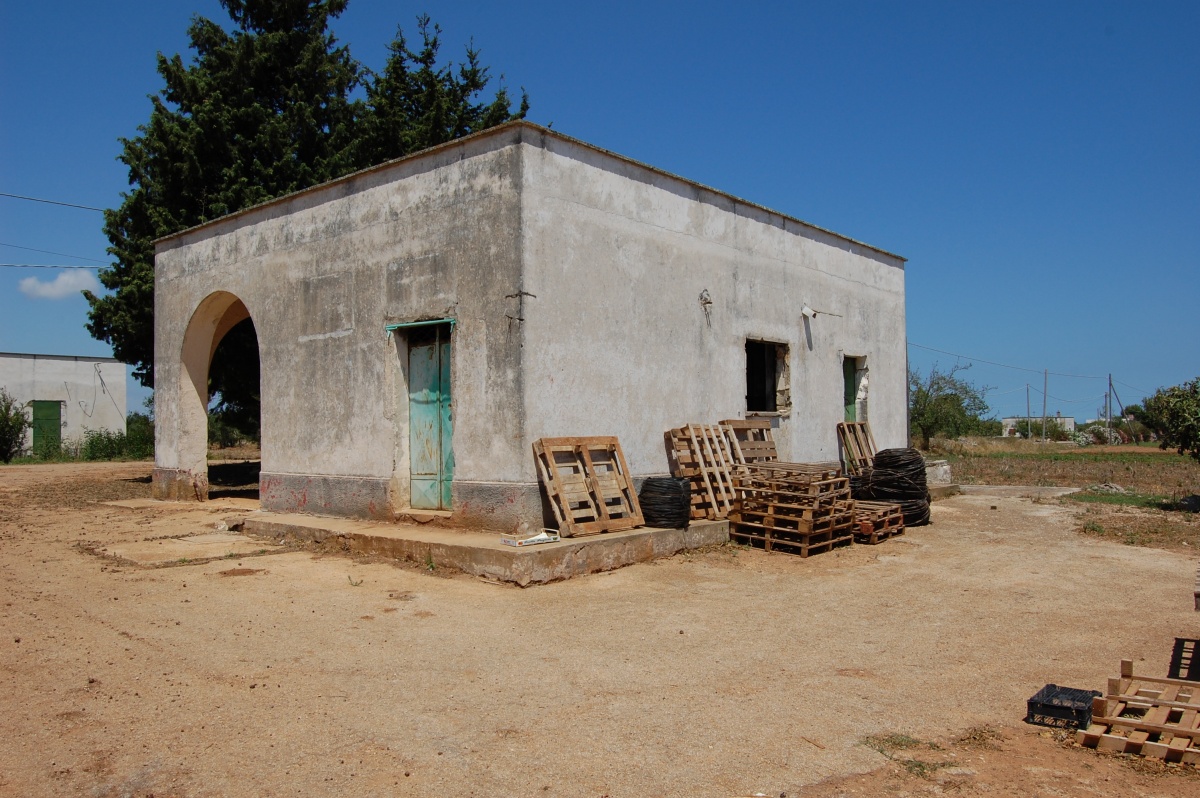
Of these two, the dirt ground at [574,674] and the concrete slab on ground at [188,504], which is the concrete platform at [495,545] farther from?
the concrete slab on ground at [188,504]

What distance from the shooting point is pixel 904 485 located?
1304 centimetres

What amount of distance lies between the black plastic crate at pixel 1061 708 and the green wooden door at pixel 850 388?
11.4 metres

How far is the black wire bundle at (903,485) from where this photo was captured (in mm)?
13039

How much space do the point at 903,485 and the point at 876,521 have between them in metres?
1.69

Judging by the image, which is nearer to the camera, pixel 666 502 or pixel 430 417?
pixel 666 502

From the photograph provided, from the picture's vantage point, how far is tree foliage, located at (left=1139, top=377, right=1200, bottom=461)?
15.2m

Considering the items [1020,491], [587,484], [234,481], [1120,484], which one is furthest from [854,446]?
[234,481]

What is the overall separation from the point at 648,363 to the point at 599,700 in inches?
256

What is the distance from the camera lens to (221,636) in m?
6.39

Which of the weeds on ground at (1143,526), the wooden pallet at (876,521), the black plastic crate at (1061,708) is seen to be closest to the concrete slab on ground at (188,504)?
the wooden pallet at (876,521)

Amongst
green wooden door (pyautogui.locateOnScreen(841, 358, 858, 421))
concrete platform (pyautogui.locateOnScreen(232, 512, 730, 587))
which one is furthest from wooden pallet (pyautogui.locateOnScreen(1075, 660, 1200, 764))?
green wooden door (pyautogui.locateOnScreen(841, 358, 858, 421))

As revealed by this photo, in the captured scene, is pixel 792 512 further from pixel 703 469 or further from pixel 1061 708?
pixel 1061 708

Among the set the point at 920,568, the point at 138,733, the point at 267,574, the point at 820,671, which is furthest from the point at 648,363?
the point at 138,733

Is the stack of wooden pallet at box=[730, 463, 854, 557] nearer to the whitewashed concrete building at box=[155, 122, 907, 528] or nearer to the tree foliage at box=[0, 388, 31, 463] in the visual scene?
the whitewashed concrete building at box=[155, 122, 907, 528]
